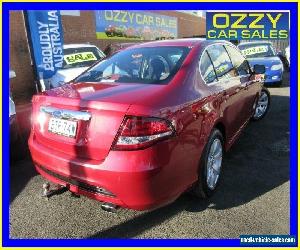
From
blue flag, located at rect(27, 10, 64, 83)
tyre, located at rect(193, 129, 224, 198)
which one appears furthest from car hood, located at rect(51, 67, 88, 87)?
tyre, located at rect(193, 129, 224, 198)

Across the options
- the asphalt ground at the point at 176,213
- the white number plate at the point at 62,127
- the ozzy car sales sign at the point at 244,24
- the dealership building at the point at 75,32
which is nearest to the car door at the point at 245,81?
the asphalt ground at the point at 176,213

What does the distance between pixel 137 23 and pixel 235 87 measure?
13.7 meters

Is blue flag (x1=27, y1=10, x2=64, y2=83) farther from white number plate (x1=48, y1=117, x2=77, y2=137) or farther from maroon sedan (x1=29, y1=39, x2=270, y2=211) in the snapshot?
white number plate (x1=48, y1=117, x2=77, y2=137)

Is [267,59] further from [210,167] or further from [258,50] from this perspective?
[210,167]

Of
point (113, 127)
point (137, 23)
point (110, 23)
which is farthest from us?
point (137, 23)

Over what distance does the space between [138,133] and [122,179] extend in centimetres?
37

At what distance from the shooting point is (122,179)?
244cm

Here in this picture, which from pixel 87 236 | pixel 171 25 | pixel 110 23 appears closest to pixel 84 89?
pixel 87 236

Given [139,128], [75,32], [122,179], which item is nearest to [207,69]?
[139,128]

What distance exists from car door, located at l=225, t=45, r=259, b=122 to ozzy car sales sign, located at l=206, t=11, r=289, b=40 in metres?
8.00

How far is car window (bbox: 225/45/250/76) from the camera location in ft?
14.6

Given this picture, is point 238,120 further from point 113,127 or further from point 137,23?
point 137,23

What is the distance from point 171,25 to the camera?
2209cm

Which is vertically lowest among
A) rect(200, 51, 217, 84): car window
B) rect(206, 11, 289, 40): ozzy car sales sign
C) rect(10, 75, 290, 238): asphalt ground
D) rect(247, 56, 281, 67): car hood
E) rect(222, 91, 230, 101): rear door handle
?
rect(10, 75, 290, 238): asphalt ground
